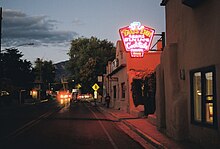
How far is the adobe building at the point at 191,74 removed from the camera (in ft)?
32.5

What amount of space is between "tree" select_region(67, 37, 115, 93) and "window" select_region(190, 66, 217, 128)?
54284 mm

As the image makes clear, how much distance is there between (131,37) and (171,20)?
32.0ft

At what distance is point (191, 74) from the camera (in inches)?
470

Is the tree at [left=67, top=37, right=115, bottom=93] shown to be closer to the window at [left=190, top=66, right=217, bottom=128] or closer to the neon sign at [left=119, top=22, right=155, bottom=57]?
the neon sign at [left=119, top=22, right=155, bottom=57]

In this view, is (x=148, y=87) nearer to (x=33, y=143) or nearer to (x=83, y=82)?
(x=33, y=143)

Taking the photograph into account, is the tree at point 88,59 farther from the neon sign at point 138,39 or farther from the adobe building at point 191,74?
the adobe building at point 191,74

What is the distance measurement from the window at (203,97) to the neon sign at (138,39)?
40.9 ft

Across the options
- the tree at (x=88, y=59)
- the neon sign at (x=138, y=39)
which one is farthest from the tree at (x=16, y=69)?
the neon sign at (x=138, y=39)

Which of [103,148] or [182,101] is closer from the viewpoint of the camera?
[103,148]

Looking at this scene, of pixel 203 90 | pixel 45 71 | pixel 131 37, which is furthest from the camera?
pixel 45 71

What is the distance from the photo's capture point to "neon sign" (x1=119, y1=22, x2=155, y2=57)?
24.3 meters

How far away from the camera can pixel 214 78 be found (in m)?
9.88

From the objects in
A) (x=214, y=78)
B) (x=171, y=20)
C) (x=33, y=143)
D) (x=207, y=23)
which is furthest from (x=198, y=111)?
(x=33, y=143)

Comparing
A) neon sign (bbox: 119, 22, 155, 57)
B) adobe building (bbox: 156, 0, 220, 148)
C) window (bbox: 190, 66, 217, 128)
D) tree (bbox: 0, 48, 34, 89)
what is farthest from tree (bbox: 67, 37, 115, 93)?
window (bbox: 190, 66, 217, 128)
